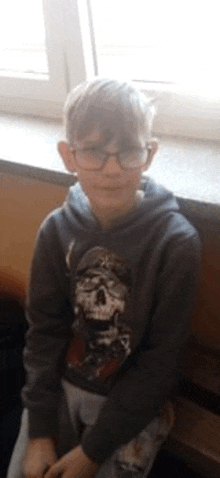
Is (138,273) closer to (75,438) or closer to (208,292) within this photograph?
(208,292)

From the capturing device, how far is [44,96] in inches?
53.1

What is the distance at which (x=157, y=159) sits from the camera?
112cm

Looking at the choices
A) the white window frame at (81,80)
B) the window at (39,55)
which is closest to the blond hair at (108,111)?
the white window frame at (81,80)

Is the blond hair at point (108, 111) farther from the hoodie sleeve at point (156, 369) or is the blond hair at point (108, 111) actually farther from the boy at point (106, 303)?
the hoodie sleeve at point (156, 369)

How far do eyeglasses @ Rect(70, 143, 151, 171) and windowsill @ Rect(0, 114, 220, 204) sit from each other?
6.7 inches

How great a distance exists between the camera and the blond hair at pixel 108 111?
0.79 m

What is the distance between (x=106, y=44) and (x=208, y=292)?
0.65 meters

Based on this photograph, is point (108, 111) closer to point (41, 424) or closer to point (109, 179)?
point (109, 179)

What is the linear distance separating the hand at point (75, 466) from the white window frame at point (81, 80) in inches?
29.2

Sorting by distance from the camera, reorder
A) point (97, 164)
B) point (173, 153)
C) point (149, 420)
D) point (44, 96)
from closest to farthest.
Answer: point (97, 164)
point (149, 420)
point (173, 153)
point (44, 96)

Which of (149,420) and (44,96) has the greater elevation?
(44,96)

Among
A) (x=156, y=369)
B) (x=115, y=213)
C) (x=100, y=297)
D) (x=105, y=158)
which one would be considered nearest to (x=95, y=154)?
(x=105, y=158)

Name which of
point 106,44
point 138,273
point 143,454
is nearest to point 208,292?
point 138,273

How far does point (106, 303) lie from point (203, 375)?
1.18 feet
